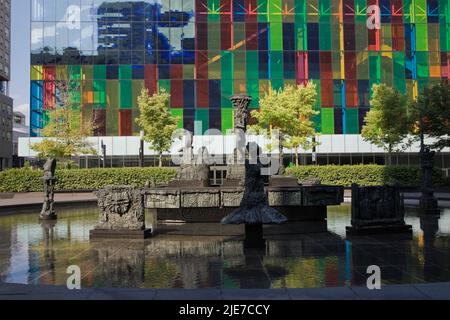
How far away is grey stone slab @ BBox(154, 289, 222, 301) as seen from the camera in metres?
6.32

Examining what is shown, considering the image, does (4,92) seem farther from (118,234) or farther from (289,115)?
(118,234)

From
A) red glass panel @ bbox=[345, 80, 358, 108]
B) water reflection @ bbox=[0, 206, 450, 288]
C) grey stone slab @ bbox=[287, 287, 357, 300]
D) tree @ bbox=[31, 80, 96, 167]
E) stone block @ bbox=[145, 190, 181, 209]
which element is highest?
red glass panel @ bbox=[345, 80, 358, 108]

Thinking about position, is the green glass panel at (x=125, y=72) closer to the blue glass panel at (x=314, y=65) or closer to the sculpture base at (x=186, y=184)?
the blue glass panel at (x=314, y=65)

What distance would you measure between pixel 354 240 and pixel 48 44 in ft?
161

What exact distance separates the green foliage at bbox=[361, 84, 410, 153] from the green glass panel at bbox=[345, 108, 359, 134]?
7.45 meters

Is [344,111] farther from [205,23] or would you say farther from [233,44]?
[205,23]

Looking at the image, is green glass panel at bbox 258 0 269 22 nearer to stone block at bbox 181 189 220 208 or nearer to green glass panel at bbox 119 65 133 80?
green glass panel at bbox 119 65 133 80

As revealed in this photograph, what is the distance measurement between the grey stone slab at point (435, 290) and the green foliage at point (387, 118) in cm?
3646

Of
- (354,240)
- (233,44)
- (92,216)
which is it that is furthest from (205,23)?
(354,240)

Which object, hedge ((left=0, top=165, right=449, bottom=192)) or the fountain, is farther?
hedge ((left=0, top=165, right=449, bottom=192))

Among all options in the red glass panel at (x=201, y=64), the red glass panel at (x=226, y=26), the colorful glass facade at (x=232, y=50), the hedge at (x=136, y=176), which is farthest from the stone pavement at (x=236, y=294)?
the red glass panel at (x=226, y=26)

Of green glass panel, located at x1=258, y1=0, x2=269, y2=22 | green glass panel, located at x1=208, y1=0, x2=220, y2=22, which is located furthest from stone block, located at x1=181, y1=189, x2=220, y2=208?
green glass panel, located at x1=258, y1=0, x2=269, y2=22

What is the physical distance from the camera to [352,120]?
2105 inches
